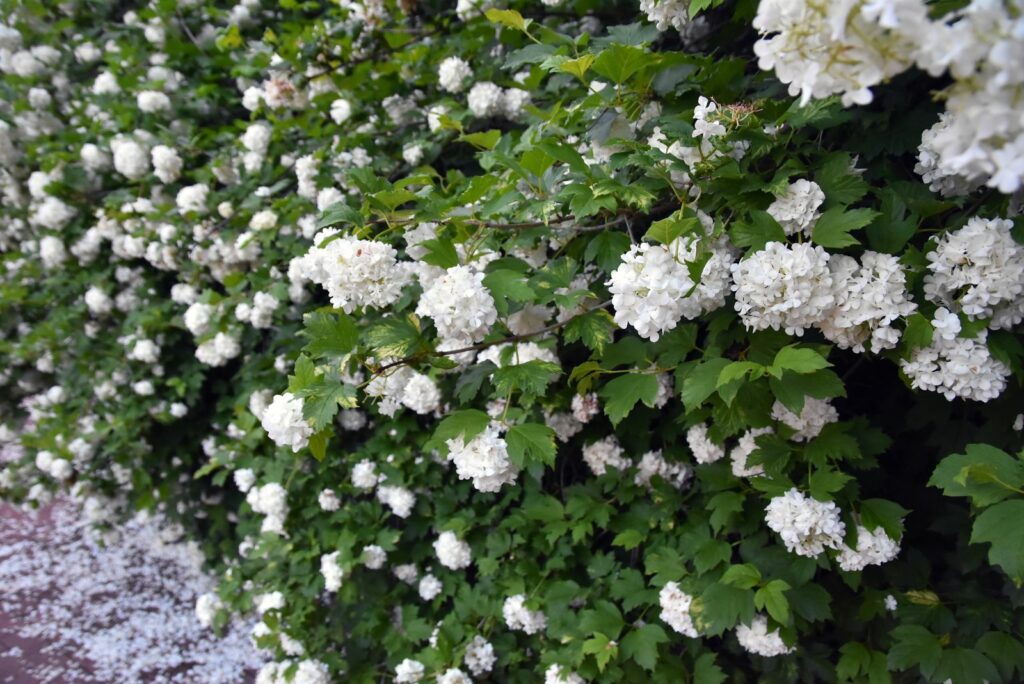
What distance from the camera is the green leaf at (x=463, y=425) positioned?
156cm

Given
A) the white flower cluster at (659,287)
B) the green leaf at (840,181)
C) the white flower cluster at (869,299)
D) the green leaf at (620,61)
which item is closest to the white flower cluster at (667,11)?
the green leaf at (620,61)

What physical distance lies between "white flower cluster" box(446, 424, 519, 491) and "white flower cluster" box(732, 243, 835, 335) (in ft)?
2.16

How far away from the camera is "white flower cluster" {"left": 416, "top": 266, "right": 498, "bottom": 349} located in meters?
1.47

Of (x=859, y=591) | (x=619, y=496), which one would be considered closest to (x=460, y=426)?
(x=619, y=496)

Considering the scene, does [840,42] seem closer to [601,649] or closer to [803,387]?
[803,387]

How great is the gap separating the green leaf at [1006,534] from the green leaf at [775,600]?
0.63 meters

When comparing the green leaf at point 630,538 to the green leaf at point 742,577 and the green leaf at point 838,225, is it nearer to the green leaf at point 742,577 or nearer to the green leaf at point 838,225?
the green leaf at point 742,577

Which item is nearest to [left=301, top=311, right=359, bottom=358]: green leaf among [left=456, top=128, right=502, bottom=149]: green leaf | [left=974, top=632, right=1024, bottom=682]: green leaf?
[left=456, top=128, right=502, bottom=149]: green leaf

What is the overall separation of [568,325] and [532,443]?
0.98 feet

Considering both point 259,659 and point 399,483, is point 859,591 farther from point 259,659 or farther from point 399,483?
point 259,659

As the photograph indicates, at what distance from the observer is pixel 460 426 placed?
1.58 m

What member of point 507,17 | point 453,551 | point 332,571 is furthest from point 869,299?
point 332,571

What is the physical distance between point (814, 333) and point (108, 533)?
4.56 meters

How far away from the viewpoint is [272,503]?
3.08 m
